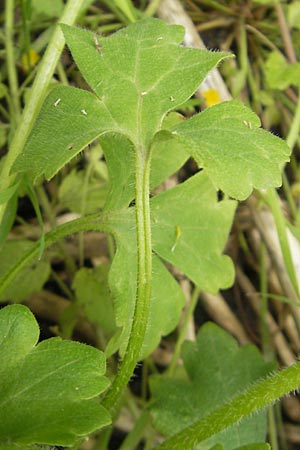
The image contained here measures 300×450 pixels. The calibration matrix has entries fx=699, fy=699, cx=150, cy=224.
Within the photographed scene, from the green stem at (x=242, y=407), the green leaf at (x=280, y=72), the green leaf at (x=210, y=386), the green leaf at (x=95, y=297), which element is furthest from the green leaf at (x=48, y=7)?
the green stem at (x=242, y=407)

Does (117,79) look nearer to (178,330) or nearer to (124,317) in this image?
(124,317)

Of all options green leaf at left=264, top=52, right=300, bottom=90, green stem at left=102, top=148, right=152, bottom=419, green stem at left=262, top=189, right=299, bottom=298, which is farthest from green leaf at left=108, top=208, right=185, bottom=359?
green leaf at left=264, top=52, right=300, bottom=90

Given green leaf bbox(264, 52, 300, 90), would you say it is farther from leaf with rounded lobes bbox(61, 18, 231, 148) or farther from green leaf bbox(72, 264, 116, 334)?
leaf with rounded lobes bbox(61, 18, 231, 148)

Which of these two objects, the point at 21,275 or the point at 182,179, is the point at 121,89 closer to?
the point at 21,275

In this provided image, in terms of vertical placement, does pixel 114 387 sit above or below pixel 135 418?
A: above

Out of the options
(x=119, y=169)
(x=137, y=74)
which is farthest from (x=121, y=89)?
(x=119, y=169)

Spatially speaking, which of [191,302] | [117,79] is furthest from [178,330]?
[117,79]
